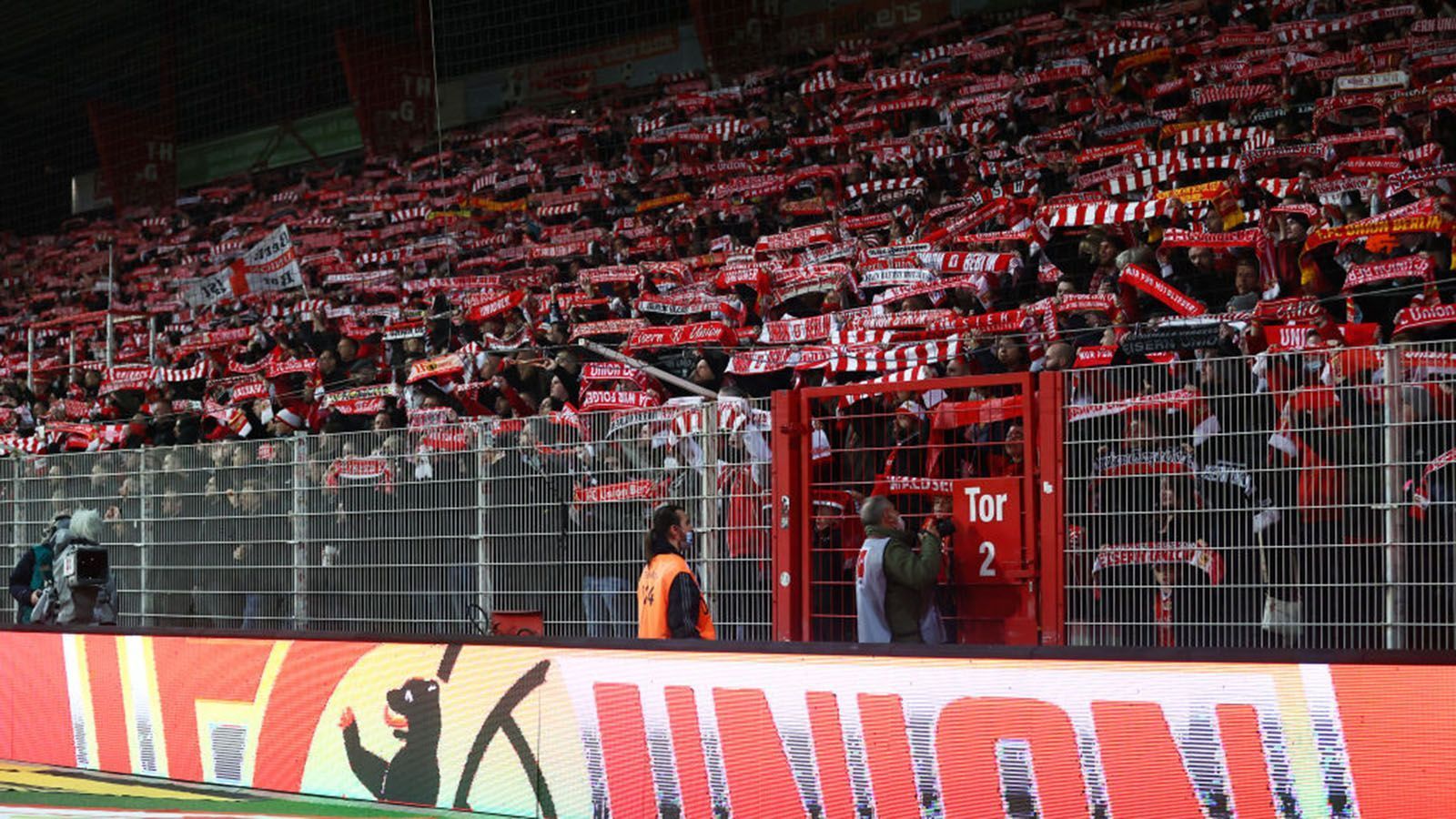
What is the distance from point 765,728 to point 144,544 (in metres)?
7.93

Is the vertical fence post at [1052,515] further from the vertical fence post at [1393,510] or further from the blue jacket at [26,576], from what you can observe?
the blue jacket at [26,576]

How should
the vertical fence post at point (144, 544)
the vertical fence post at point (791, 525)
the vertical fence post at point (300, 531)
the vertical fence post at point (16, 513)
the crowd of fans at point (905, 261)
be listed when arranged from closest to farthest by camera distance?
1. the crowd of fans at point (905, 261)
2. the vertical fence post at point (791, 525)
3. the vertical fence post at point (300, 531)
4. the vertical fence post at point (144, 544)
5. the vertical fence post at point (16, 513)

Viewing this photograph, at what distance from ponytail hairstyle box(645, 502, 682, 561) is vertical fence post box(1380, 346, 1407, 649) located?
3.57 meters

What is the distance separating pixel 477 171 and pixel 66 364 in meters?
5.95

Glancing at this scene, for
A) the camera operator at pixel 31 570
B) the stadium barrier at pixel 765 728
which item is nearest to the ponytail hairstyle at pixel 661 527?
the stadium barrier at pixel 765 728

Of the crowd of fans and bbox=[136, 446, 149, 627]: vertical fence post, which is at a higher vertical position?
the crowd of fans

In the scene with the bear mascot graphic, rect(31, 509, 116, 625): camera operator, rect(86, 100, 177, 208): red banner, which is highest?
rect(86, 100, 177, 208): red banner

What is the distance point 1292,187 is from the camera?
12734mm

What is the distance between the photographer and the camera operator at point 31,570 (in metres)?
14.1

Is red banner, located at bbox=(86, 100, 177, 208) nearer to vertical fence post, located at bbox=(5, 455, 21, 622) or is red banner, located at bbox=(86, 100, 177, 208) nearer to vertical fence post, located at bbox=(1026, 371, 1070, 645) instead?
vertical fence post, located at bbox=(5, 455, 21, 622)

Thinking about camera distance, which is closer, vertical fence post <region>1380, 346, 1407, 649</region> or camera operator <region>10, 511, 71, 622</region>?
vertical fence post <region>1380, 346, 1407, 649</region>

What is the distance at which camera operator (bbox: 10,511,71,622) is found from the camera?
46.2ft

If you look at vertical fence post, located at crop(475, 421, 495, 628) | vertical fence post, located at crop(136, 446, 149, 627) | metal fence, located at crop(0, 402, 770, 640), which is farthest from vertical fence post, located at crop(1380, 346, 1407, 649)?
vertical fence post, located at crop(136, 446, 149, 627)

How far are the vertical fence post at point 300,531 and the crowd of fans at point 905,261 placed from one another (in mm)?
477
